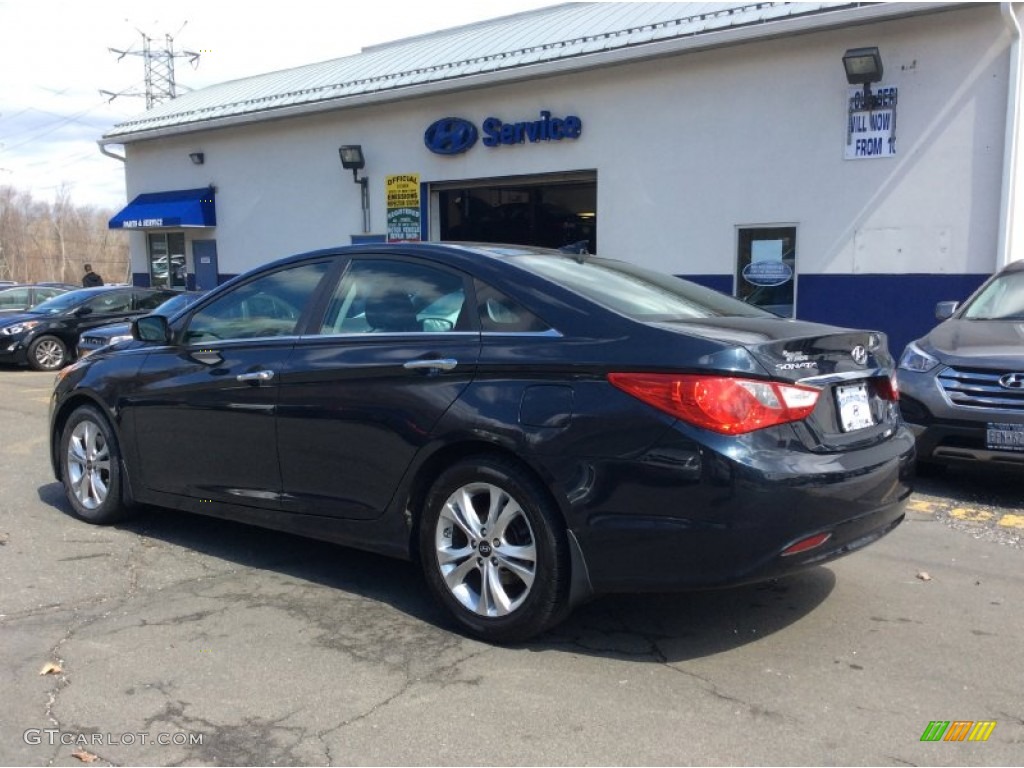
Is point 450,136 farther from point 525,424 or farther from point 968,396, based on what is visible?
point 525,424

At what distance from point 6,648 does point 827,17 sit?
418 inches

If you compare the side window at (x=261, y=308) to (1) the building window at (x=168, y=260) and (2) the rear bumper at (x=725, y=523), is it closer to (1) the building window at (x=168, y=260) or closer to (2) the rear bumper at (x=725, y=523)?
(2) the rear bumper at (x=725, y=523)

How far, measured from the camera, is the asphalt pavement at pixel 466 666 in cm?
310

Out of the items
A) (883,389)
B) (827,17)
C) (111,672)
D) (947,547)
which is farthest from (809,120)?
(111,672)

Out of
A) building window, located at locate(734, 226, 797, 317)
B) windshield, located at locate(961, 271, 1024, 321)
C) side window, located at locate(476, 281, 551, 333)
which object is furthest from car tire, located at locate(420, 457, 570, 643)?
building window, located at locate(734, 226, 797, 317)

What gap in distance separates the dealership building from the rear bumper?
326 inches

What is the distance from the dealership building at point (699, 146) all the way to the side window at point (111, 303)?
324cm

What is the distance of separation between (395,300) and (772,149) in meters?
8.89

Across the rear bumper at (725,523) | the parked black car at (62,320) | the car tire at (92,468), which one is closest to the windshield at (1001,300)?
the rear bumper at (725,523)

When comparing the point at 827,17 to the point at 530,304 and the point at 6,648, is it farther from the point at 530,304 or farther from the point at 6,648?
the point at 6,648

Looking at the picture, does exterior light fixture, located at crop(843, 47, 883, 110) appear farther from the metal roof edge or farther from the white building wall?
the metal roof edge

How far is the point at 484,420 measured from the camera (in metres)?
3.84

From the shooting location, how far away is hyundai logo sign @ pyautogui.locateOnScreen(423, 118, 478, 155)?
15.0 meters

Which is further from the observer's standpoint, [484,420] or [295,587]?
[295,587]
